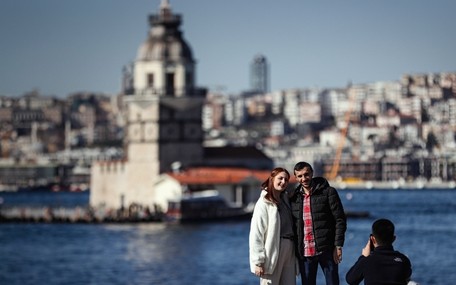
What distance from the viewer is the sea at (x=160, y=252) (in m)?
34.0

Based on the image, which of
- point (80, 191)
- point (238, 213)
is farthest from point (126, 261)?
point (80, 191)

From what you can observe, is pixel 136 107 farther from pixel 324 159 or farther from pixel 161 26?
pixel 324 159

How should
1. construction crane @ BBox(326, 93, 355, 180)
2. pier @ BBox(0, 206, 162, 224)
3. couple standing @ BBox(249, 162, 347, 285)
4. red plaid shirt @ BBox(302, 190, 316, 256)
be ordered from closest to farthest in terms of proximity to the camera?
couple standing @ BBox(249, 162, 347, 285) < red plaid shirt @ BBox(302, 190, 316, 256) < pier @ BBox(0, 206, 162, 224) < construction crane @ BBox(326, 93, 355, 180)

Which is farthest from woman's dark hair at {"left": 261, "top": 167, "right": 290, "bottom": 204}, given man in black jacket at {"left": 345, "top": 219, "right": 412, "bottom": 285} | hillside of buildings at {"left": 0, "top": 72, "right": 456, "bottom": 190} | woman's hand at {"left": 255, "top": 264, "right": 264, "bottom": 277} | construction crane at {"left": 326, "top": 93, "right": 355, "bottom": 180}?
construction crane at {"left": 326, "top": 93, "right": 355, "bottom": 180}

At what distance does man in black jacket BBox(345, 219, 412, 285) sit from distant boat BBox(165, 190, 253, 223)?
47.0 m

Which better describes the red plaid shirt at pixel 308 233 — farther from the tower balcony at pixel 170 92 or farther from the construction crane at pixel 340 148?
the construction crane at pixel 340 148

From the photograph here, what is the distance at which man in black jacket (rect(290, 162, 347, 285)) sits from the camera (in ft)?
32.2

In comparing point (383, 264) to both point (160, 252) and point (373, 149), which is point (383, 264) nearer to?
point (160, 252)

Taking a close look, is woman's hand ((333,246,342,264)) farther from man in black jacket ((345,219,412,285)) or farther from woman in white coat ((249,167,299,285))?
man in black jacket ((345,219,412,285))

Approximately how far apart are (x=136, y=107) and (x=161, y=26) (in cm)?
306

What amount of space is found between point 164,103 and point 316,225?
51.3m

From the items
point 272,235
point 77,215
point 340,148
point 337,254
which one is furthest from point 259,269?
point 340,148

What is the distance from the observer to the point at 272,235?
383 inches

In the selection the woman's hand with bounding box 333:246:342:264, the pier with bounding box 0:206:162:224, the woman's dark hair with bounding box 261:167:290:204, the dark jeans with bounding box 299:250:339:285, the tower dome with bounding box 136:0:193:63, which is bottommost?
the pier with bounding box 0:206:162:224
